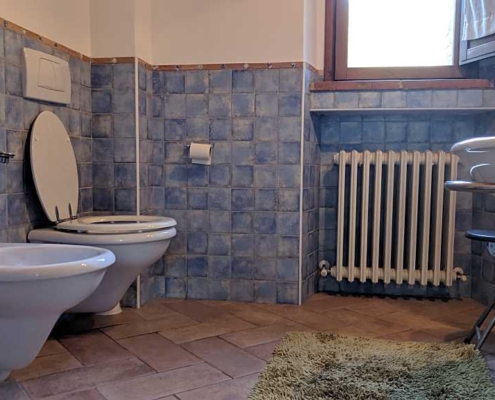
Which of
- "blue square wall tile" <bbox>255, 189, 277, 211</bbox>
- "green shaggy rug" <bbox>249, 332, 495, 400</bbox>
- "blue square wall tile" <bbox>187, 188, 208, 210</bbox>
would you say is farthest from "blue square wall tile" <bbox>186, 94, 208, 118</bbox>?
"green shaggy rug" <bbox>249, 332, 495, 400</bbox>

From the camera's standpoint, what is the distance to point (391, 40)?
107 inches

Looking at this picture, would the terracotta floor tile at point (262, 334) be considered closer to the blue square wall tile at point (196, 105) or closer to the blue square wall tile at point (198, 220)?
the blue square wall tile at point (198, 220)

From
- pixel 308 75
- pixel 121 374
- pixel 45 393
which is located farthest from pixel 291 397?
pixel 308 75

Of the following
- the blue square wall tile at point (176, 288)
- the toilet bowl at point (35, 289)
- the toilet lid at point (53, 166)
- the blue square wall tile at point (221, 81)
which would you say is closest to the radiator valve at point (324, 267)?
the blue square wall tile at point (176, 288)

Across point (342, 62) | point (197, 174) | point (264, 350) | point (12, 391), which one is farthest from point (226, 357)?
point (342, 62)

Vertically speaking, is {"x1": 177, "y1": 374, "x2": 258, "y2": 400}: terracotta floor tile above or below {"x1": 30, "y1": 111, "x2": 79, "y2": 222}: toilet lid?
below

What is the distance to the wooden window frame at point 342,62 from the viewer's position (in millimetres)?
2680

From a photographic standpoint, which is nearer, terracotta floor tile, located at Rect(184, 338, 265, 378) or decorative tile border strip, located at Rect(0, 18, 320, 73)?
terracotta floor tile, located at Rect(184, 338, 265, 378)

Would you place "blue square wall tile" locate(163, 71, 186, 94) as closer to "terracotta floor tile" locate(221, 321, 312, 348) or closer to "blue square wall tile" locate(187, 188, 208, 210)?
"blue square wall tile" locate(187, 188, 208, 210)

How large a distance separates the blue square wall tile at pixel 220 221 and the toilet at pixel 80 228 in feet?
1.36

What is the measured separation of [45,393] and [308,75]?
1.80m

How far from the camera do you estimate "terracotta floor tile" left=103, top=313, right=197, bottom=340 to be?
210cm

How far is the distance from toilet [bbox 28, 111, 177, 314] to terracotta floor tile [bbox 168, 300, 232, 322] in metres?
0.37

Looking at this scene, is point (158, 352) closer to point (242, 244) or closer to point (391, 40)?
point (242, 244)
